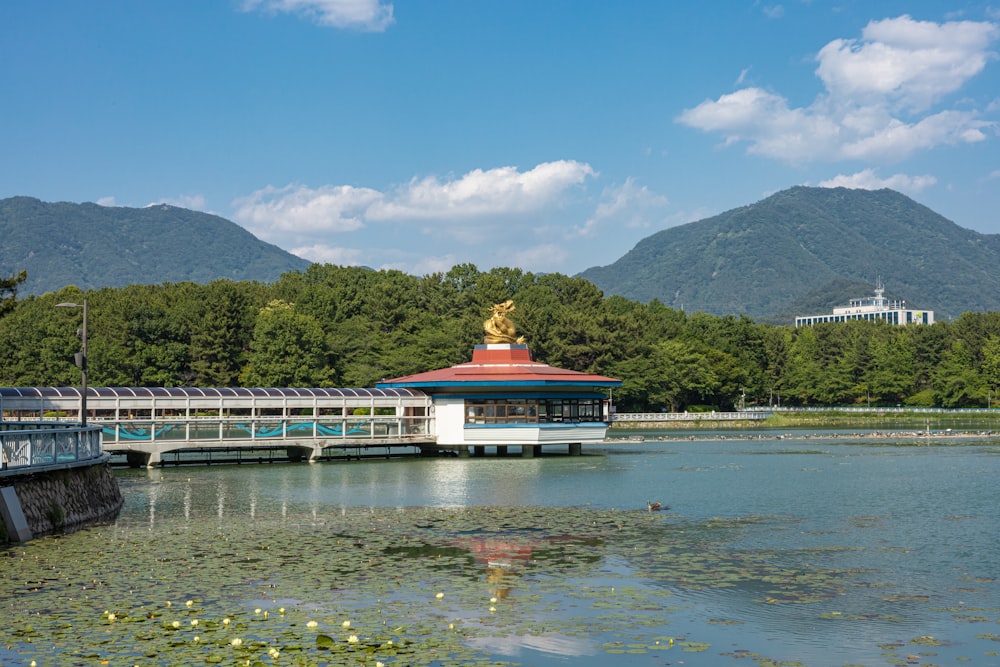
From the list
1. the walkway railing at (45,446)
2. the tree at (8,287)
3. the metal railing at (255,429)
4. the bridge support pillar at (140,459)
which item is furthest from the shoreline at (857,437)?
the walkway railing at (45,446)

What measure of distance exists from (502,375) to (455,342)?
49324mm

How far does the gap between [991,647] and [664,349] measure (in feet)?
361

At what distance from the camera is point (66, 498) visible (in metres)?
27.3

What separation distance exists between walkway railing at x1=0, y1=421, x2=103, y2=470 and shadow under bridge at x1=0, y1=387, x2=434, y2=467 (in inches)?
788

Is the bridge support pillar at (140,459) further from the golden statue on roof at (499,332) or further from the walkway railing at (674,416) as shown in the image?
the walkway railing at (674,416)

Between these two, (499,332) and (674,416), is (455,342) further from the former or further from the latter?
(499,332)

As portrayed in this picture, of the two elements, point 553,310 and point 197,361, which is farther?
point 553,310

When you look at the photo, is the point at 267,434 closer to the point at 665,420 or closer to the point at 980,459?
the point at 980,459

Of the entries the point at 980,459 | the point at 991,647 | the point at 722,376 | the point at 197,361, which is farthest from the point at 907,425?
the point at 991,647

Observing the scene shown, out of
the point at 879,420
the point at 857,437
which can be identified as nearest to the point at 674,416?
the point at 879,420

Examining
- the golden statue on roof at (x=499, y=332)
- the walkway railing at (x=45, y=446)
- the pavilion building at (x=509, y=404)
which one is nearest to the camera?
the walkway railing at (x=45, y=446)

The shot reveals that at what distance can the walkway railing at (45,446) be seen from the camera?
2362cm

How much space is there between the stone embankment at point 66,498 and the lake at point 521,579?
3.60 feet

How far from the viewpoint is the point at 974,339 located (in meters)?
138
